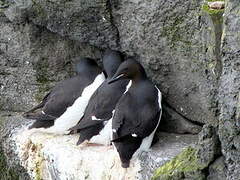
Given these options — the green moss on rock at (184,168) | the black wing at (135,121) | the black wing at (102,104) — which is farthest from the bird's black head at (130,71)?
the green moss on rock at (184,168)

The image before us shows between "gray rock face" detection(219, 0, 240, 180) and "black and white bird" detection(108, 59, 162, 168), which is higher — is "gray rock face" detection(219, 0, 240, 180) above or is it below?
above

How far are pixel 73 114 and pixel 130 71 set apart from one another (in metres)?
0.75

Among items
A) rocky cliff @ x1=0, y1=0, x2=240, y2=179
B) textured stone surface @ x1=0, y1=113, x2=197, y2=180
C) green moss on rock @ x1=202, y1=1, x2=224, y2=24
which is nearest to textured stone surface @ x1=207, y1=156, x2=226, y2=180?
rocky cliff @ x1=0, y1=0, x2=240, y2=179

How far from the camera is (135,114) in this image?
19.0 ft

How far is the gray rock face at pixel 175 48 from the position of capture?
18.9ft

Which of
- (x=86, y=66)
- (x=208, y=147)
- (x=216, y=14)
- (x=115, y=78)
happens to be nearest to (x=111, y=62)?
(x=86, y=66)

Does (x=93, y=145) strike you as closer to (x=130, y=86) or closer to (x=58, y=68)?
(x=130, y=86)

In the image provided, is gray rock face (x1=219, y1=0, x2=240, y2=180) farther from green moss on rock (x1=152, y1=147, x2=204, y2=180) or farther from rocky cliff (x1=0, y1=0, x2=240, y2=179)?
green moss on rock (x1=152, y1=147, x2=204, y2=180)

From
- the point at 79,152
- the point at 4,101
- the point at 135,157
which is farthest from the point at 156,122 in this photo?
the point at 4,101

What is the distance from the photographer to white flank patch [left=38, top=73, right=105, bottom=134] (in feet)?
21.3

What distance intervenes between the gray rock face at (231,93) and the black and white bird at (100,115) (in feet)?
5.72

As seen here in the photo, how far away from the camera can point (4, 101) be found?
24.2 feet

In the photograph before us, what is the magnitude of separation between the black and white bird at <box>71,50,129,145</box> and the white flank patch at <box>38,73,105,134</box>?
0.21 meters

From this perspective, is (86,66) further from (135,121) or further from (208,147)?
(208,147)
